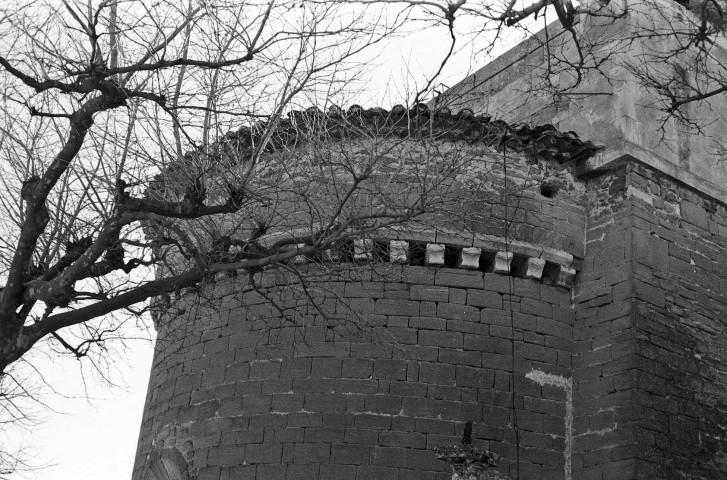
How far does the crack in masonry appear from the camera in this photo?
31.0 feet

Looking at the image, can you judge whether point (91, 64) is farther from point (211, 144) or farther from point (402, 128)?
→ point (402, 128)

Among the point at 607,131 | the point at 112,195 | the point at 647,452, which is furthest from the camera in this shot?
the point at 607,131

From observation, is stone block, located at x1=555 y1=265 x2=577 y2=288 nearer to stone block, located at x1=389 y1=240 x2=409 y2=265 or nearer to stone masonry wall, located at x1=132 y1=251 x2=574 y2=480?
stone masonry wall, located at x1=132 y1=251 x2=574 y2=480

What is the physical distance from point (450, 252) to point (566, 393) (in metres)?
1.70

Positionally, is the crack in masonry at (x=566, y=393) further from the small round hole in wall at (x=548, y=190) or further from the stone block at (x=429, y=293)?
the small round hole in wall at (x=548, y=190)

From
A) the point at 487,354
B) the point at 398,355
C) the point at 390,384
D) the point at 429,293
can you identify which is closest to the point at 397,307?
the point at 429,293

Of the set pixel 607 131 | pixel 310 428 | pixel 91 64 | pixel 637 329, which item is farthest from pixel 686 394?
pixel 91 64

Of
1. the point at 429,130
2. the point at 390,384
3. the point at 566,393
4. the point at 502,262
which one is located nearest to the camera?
the point at 390,384

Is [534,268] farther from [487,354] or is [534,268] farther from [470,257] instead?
[487,354]

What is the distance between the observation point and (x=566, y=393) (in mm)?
9711

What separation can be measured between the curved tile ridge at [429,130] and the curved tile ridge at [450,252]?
96 cm

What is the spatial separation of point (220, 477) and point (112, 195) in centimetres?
297

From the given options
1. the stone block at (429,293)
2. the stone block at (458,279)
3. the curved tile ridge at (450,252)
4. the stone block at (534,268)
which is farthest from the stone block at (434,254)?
the stone block at (534,268)

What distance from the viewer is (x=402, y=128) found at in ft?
32.4
